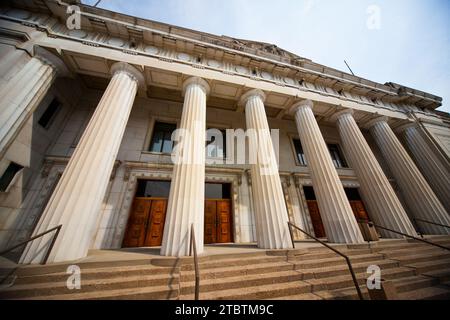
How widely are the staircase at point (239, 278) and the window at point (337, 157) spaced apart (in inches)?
281

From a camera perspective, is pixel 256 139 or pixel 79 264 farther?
pixel 256 139

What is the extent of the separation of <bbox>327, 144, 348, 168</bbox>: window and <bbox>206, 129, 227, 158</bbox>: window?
758cm

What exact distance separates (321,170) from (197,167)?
499cm

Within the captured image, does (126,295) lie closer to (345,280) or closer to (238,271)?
(238,271)

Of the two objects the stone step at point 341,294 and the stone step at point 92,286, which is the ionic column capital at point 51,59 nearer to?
the stone step at point 92,286

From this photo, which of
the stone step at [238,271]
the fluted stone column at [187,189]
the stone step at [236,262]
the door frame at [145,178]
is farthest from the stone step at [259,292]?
the door frame at [145,178]

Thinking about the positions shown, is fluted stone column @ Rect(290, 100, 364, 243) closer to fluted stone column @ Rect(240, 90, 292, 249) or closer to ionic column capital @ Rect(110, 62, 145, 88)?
fluted stone column @ Rect(240, 90, 292, 249)

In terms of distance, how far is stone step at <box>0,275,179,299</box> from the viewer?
2522mm

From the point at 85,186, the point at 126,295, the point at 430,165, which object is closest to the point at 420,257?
the point at 126,295

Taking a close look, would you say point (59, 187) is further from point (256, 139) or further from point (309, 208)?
point (309, 208)

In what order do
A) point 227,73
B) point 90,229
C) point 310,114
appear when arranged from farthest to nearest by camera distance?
point 310,114 < point 227,73 < point 90,229

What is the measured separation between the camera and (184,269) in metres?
3.34
